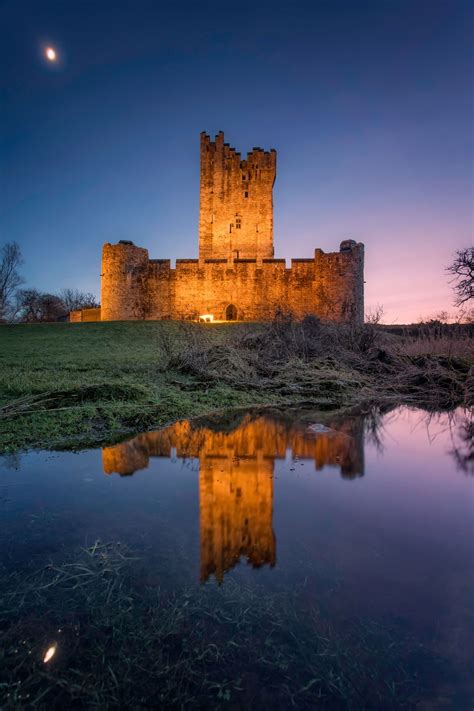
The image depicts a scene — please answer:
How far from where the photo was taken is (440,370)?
7.62m

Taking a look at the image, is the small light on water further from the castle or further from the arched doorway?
the arched doorway

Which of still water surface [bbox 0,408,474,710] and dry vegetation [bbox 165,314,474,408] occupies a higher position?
dry vegetation [bbox 165,314,474,408]

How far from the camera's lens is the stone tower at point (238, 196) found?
34.8 meters

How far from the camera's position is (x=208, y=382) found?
6.46 metres

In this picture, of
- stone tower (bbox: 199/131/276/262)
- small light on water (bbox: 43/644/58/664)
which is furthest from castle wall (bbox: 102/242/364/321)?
small light on water (bbox: 43/644/58/664)

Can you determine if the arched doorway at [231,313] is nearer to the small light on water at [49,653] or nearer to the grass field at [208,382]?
the grass field at [208,382]

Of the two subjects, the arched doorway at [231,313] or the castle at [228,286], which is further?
the arched doorway at [231,313]

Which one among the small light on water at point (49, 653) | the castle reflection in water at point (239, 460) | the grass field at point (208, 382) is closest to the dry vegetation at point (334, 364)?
the grass field at point (208, 382)

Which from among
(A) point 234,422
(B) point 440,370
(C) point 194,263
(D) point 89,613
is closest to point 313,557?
(D) point 89,613

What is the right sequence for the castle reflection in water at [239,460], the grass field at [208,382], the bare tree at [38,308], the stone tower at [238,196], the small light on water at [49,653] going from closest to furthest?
the small light on water at [49,653] → the castle reflection in water at [239,460] → the grass field at [208,382] → the stone tower at [238,196] → the bare tree at [38,308]

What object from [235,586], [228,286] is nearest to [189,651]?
[235,586]

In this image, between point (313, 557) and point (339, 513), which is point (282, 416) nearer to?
point (339, 513)

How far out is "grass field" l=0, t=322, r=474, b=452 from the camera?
13.1 ft

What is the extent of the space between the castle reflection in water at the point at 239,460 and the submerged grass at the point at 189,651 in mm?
262
